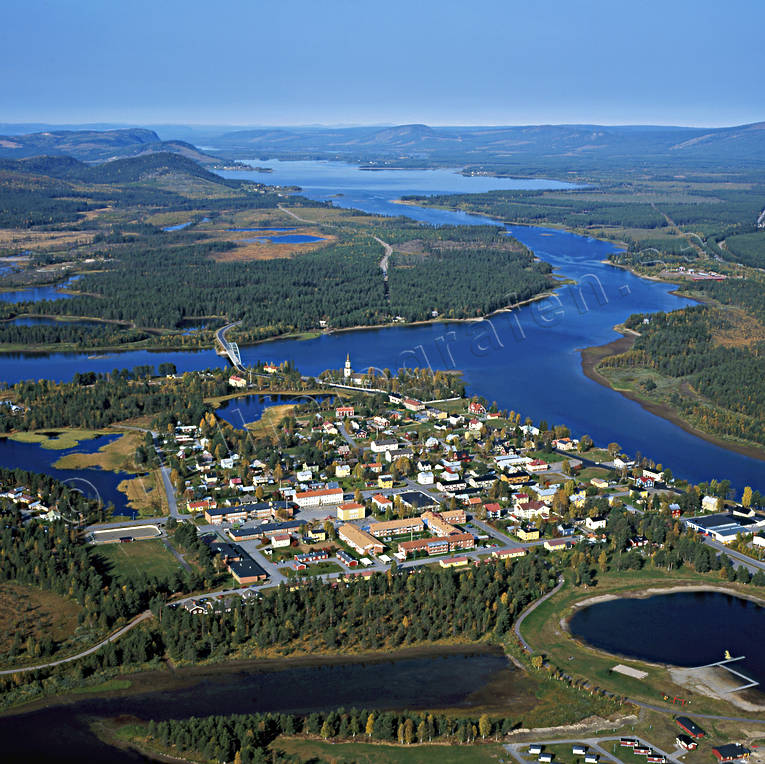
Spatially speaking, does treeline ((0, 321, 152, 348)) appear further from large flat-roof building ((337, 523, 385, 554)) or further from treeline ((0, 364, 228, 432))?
large flat-roof building ((337, 523, 385, 554))

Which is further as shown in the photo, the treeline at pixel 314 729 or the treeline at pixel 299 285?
the treeline at pixel 299 285

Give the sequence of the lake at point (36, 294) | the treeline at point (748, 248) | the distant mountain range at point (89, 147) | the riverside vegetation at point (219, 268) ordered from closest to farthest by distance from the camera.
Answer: the riverside vegetation at point (219, 268) → the lake at point (36, 294) → the treeline at point (748, 248) → the distant mountain range at point (89, 147)

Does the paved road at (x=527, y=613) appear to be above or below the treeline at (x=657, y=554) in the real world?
below

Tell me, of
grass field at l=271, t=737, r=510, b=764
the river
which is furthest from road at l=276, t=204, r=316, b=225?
grass field at l=271, t=737, r=510, b=764

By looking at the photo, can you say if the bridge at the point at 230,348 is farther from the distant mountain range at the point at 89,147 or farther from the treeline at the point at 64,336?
the distant mountain range at the point at 89,147

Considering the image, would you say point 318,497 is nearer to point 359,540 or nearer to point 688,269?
point 359,540

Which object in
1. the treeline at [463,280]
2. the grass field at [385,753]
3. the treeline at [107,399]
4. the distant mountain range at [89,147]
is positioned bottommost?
the grass field at [385,753]

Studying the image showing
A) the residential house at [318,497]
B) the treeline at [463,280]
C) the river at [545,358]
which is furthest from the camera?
the treeline at [463,280]

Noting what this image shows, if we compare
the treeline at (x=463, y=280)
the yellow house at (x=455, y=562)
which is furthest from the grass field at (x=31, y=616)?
the treeline at (x=463, y=280)
